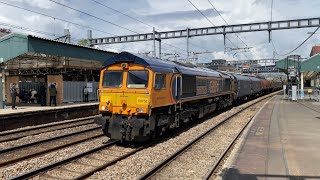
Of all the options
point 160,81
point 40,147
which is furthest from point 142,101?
point 40,147

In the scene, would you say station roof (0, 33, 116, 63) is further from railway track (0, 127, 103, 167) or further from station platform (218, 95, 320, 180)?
station platform (218, 95, 320, 180)

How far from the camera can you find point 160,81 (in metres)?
12.6

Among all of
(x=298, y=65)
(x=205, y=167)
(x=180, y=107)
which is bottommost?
(x=205, y=167)

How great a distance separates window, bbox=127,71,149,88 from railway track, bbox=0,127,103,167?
305cm

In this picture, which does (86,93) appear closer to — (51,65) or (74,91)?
(74,91)

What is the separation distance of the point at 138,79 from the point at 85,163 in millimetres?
3623

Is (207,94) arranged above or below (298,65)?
below

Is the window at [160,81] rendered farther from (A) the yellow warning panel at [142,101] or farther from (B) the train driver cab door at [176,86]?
(B) the train driver cab door at [176,86]

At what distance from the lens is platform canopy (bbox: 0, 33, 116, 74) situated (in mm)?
23172

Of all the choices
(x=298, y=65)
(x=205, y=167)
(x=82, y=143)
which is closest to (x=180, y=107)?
(x=82, y=143)

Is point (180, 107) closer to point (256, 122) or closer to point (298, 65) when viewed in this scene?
point (256, 122)

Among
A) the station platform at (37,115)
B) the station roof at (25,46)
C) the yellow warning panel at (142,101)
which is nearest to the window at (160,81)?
the yellow warning panel at (142,101)

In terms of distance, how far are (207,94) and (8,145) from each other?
10836 mm

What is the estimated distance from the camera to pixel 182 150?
1123 cm
